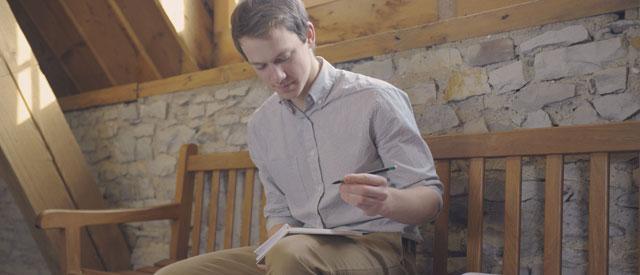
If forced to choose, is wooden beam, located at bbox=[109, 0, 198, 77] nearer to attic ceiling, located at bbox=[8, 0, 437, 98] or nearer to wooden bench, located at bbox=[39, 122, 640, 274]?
attic ceiling, located at bbox=[8, 0, 437, 98]

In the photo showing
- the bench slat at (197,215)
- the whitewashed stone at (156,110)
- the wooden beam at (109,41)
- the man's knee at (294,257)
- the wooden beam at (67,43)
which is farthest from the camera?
the wooden beam at (67,43)

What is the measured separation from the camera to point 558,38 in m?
1.76

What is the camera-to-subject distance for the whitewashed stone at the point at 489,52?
1869 mm

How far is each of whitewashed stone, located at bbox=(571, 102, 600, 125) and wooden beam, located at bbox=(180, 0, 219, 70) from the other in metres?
1.91

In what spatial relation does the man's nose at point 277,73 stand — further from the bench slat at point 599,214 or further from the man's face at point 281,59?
the bench slat at point 599,214

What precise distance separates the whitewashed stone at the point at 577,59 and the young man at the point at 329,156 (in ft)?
1.64

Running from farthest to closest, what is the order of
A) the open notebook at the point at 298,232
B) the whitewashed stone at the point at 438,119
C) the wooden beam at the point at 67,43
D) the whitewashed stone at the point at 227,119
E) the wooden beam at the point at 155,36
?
1. the wooden beam at the point at 67,43
2. the wooden beam at the point at 155,36
3. the whitewashed stone at the point at 227,119
4. the whitewashed stone at the point at 438,119
5. the open notebook at the point at 298,232

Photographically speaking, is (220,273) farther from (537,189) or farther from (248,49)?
(537,189)

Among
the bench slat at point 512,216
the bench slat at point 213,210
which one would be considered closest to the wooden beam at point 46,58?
the bench slat at point 213,210

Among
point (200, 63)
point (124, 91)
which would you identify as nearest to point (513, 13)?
point (200, 63)

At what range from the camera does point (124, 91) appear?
3303 mm

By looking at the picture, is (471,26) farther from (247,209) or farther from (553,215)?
(247,209)

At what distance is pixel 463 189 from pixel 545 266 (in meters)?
0.40

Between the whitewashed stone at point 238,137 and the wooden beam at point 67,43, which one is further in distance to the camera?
the wooden beam at point 67,43
